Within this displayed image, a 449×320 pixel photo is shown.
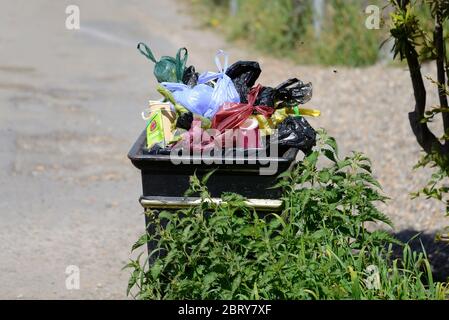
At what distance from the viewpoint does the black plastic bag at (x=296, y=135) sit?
4688mm

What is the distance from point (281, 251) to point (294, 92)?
2.95 feet

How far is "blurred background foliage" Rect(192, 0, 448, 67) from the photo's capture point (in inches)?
435

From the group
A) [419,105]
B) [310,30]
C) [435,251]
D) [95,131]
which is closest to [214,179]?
[419,105]

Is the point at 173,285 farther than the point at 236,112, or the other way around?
the point at 236,112

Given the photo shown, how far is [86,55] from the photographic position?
37.6ft

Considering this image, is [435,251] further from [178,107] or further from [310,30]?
[310,30]

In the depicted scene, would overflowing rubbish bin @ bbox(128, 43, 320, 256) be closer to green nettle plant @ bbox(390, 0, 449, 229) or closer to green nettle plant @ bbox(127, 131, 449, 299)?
green nettle plant @ bbox(127, 131, 449, 299)

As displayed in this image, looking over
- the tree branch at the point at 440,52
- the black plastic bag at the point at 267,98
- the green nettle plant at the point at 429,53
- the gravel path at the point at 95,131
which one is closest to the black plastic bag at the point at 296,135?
the black plastic bag at the point at 267,98

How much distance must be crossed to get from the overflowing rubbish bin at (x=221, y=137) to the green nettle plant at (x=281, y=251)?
0.27 ft

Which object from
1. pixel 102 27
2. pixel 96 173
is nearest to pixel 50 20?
pixel 102 27

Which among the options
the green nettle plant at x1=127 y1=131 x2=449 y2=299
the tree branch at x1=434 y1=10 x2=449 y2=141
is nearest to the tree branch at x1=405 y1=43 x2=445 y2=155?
the tree branch at x1=434 y1=10 x2=449 y2=141

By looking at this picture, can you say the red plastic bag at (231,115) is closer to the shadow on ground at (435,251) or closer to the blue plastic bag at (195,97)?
the blue plastic bag at (195,97)
